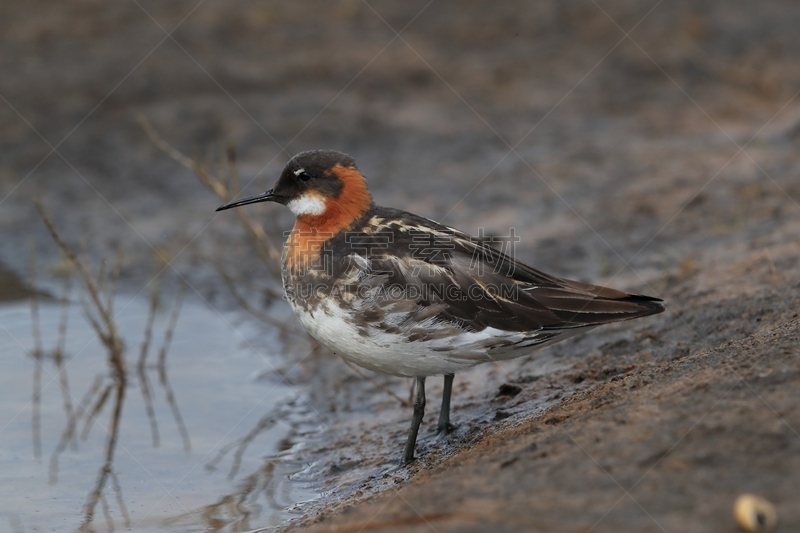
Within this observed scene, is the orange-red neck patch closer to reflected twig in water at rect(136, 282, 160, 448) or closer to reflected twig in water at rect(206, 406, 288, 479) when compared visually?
reflected twig in water at rect(206, 406, 288, 479)

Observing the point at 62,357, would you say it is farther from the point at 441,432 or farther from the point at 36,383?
the point at 441,432

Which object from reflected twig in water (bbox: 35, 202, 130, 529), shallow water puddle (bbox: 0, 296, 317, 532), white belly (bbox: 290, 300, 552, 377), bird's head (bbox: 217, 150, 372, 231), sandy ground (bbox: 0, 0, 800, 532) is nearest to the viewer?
sandy ground (bbox: 0, 0, 800, 532)

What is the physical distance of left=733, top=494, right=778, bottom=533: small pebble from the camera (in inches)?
152

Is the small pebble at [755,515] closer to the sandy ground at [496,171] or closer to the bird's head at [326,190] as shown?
the sandy ground at [496,171]

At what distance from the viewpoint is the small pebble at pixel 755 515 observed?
12.7 feet

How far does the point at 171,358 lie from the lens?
30.4 ft

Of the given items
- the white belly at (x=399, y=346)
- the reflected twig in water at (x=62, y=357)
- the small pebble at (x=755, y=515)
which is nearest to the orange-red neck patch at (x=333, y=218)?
the white belly at (x=399, y=346)

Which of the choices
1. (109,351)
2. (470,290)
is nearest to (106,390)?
(109,351)

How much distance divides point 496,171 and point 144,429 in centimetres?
634

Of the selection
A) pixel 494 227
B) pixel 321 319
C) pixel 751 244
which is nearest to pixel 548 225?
pixel 494 227

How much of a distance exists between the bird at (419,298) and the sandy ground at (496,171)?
0.55 m

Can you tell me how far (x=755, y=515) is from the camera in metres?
3.86

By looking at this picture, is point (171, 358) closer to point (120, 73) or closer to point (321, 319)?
point (321, 319)

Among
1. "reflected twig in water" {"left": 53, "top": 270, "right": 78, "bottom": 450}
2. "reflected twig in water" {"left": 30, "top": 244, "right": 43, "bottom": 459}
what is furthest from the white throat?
"reflected twig in water" {"left": 30, "top": 244, "right": 43, "bottom": 459}
